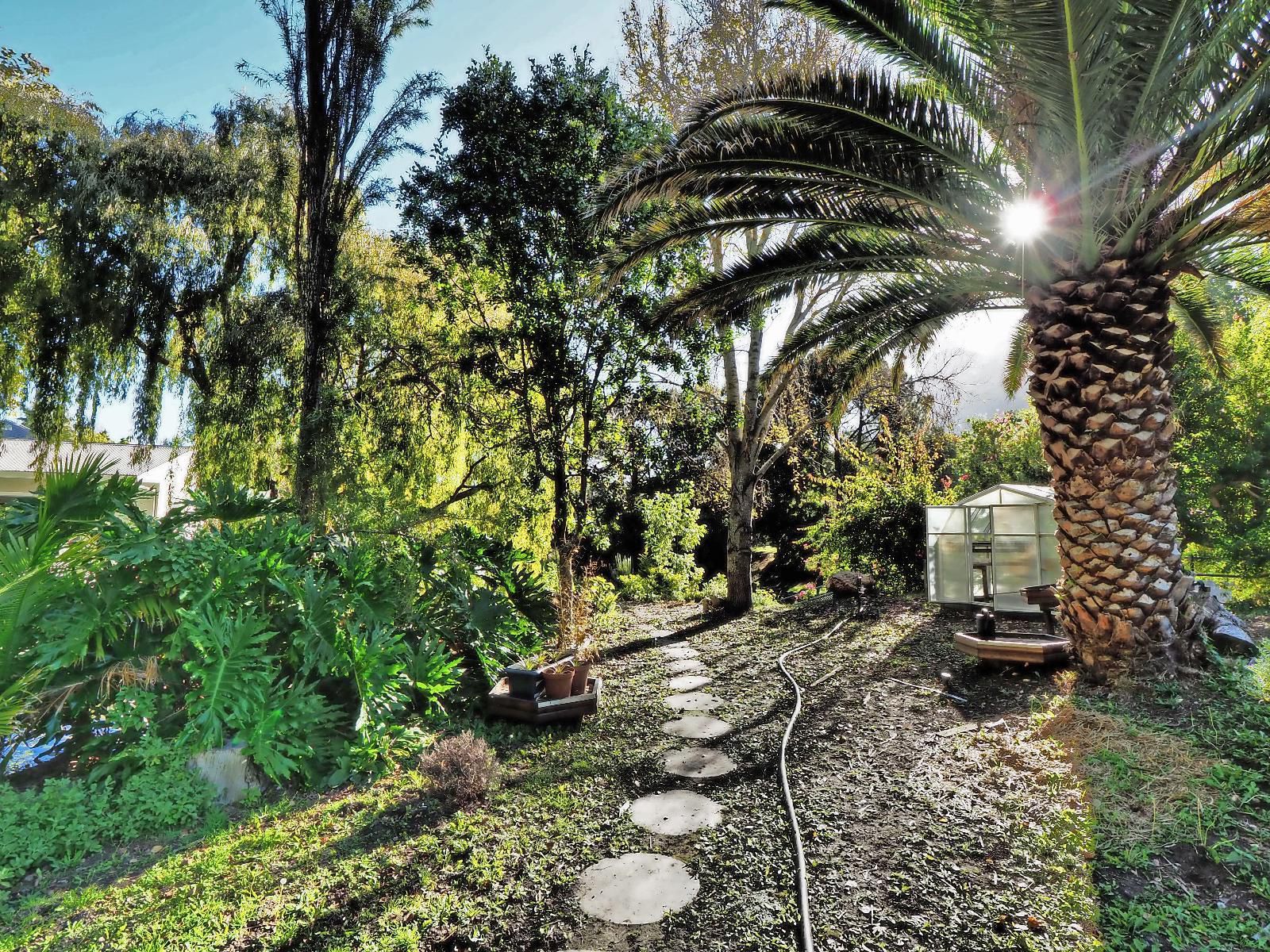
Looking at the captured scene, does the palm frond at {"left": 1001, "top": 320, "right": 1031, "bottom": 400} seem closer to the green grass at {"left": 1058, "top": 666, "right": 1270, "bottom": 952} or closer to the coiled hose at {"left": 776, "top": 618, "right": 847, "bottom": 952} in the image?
the green grass at {"left": 1058, "top": 666, "right": 1270, "bottom": 952}

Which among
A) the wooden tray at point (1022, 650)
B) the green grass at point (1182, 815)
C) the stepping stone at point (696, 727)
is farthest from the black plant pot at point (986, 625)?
the stepping stone at point (696, 727)

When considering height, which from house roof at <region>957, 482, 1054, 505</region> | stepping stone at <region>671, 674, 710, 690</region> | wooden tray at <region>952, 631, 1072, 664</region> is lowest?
stepping stone at <region>671, 674, 710, 690</region>

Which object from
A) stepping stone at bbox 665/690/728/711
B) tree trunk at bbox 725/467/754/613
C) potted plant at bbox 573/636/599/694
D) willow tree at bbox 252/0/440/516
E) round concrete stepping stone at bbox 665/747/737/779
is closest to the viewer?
round concrete stepping stone at bbox 665/747/737/779

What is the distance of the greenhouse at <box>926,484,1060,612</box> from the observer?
9.03 metres

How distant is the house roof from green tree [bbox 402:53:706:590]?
5736mm

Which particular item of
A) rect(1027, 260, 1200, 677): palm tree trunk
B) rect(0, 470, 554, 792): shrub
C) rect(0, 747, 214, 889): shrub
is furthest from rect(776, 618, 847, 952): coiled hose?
rect(0, 747, 214, 889): shrub

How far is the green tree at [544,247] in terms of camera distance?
688 centimetres

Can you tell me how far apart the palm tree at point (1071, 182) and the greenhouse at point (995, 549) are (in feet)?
14.0

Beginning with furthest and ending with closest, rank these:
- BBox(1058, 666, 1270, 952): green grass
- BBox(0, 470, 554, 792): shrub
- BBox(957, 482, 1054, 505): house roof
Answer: BBox(957, 482, 1054, 505): house roof
BBox(0, 470, 554, 792): shrub
BBox(1058, 666, 1270, 952): green grass

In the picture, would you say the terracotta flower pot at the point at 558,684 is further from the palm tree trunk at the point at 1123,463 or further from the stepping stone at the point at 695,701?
the palm tree trunk at the point at 1123,463

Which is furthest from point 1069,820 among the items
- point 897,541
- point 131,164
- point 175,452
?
point 131,164

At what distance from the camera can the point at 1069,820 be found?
3039mm

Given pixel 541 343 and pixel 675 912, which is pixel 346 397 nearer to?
pixel 541 343

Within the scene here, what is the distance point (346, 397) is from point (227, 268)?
434cm
